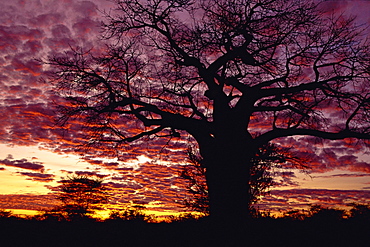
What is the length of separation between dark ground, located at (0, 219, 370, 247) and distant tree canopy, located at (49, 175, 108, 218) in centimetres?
2311

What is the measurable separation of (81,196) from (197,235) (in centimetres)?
2689

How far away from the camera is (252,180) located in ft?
66.0

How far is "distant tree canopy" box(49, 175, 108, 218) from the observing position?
30906 millimetres

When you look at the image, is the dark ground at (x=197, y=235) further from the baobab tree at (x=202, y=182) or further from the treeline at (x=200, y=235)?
the baobab tree at (x=202, y=182)

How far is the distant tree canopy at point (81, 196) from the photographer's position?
30.9m

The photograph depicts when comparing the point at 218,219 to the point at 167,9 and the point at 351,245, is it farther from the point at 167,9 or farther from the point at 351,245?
the point at 167,9

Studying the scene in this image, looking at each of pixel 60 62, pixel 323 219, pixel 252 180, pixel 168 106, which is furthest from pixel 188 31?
pixel 252 180

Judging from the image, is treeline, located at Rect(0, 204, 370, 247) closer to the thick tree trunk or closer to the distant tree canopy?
the thick tree trunk

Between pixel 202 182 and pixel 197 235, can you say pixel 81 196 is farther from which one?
pixel 197 235

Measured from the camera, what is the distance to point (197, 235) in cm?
757

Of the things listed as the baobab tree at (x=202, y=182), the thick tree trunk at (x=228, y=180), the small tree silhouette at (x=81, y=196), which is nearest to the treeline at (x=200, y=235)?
the thick tree trunk at (x=228, y=180)

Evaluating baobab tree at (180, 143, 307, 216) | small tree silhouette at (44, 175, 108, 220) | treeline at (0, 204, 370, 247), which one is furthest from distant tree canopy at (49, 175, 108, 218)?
treeline at (0, 204, 370, 247)

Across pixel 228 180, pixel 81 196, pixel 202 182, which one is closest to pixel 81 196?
pixel 81 196

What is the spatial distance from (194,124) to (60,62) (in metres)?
5.01
